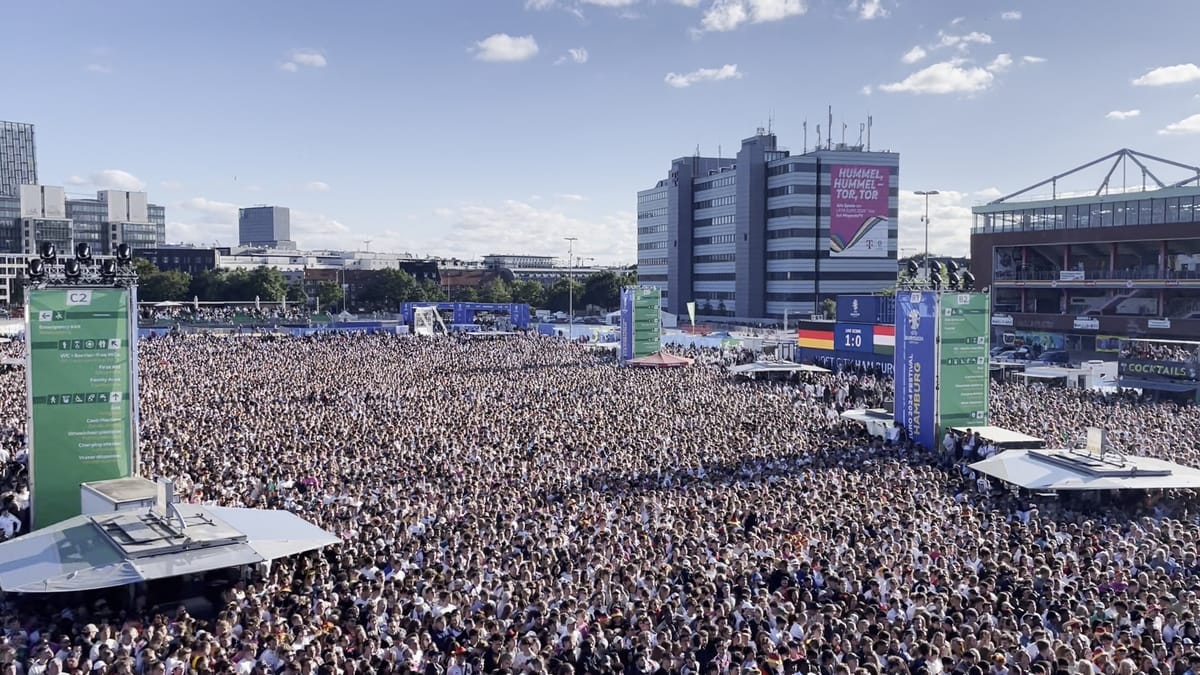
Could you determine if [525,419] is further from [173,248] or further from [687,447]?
[173,248]

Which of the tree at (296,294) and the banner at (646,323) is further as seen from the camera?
the tree at (296,294)

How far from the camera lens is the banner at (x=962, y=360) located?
22375 millimetres

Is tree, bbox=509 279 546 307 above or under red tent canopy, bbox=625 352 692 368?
above

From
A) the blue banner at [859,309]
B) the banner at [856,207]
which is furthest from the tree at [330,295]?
the blue banner at [859,309]

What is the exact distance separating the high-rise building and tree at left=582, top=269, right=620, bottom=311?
124 metres

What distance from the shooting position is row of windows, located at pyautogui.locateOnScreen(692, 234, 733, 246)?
91.1 m

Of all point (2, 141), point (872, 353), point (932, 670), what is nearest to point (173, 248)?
point (2, 141)

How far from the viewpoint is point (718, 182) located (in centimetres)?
9250

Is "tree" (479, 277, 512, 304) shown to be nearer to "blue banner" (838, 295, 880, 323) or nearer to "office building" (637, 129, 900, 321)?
"office building" (637, 129, 900, 321)

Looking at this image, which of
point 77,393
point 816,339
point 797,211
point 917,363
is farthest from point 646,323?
point 797,211

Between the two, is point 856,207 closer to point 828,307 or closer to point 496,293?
point 828,307

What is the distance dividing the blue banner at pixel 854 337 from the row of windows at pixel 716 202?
50357 mm

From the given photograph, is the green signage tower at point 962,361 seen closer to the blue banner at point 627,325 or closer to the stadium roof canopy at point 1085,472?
the stadium roof canopy at point 1085,472

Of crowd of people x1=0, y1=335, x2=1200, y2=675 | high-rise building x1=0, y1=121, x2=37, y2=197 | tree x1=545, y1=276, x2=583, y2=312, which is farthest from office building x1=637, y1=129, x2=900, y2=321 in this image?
high-rise building x1=0, y1=121, x2=37, y2=197
